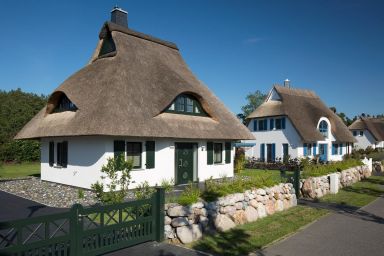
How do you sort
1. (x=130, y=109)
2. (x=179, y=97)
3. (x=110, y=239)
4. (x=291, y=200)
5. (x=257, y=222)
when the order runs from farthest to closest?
(x=179, y=97)
(x=130, y=109)
(x=291, y=200)
(x=257, y=222)
(x=110, y=239)

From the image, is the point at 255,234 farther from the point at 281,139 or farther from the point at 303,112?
the point at 303,112

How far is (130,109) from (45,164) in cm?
811

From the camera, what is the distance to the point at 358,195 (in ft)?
51.8

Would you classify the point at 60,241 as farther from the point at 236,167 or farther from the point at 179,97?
the point at 236,167

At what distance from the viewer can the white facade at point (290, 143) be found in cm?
3045

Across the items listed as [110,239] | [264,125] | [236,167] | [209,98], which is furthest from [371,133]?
[110,239]

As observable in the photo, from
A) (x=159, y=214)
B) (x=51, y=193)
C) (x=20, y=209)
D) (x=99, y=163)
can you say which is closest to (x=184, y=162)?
(x=99, y=163)

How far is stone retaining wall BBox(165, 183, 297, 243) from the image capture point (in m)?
8.41

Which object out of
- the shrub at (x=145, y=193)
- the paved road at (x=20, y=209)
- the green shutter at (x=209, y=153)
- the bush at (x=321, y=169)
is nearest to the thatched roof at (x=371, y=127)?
the bush at (x=321, y=169)

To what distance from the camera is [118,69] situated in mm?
16797

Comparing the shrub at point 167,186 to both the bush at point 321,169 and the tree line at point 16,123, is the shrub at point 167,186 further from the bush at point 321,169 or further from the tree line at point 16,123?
the tree line at point 16,123

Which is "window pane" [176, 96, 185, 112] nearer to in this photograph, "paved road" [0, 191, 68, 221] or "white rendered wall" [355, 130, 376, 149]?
"paved road" [0, 191, 68, 221]

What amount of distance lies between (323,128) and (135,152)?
23832 millimetres

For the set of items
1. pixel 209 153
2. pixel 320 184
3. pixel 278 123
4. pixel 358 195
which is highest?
pixel 278 123
